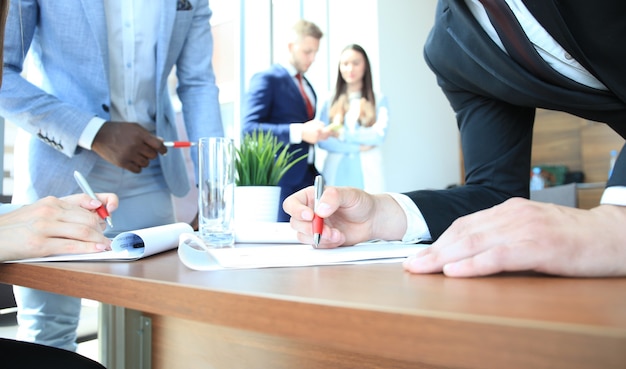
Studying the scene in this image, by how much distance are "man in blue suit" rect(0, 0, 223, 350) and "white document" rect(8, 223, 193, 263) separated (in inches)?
20.5

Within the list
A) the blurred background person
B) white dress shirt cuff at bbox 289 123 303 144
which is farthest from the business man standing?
the blurred background person

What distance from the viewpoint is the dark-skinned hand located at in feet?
4.00

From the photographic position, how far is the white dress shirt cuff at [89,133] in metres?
1.23

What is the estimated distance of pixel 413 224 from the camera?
78 centimetres

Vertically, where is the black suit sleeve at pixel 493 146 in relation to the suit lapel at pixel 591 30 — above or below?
below

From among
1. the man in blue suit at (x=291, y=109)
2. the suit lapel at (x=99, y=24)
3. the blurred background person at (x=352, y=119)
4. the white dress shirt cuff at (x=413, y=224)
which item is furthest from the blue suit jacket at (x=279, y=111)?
the white dress shirt cuff at (x=413, y=224)

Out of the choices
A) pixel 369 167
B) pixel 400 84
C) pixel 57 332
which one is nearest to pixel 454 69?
pixel 57 332

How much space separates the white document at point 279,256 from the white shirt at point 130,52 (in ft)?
3.03

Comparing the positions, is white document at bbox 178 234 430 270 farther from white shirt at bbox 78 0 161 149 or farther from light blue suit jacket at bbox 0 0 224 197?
white shirt at bbox 78 0 161 149

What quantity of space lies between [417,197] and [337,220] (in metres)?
0.14

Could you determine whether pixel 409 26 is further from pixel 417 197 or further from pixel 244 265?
pixel 244 265

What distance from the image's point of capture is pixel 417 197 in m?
0.81

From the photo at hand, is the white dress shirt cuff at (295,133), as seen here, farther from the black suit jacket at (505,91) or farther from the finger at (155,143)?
the black suit jacket at (505,91)

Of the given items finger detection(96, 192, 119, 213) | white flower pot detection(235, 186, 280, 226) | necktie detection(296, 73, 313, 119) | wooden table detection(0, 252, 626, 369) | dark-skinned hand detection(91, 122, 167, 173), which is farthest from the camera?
necktie detection(296, 73, 313, 119)
